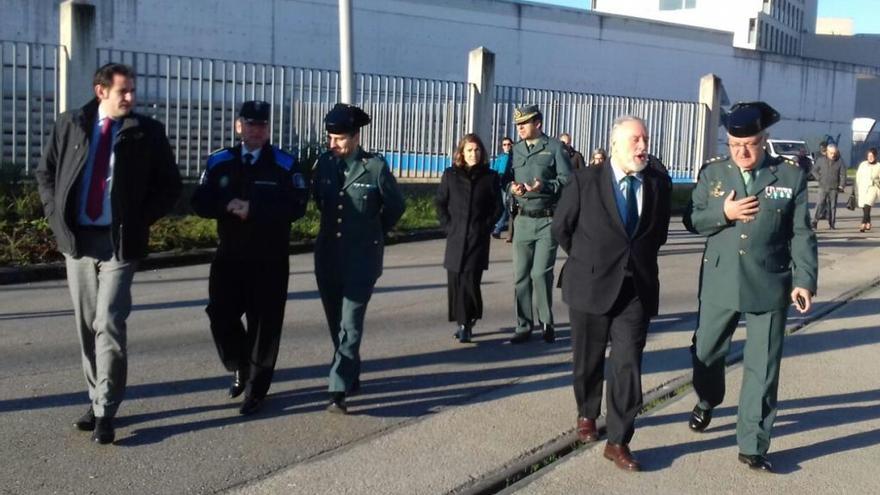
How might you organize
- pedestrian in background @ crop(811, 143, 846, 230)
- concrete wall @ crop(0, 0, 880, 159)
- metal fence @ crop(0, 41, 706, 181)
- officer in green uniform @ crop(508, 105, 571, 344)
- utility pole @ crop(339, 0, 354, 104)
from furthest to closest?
1. concrete wall @ crop(0, 0, 880, 159)
2. pedestrian in background @ crop(811, 143, 846, 230)
3. metal fence @ crop(0, 41, 706, 181)
4. utility pole @ crop(339, 0, 354, 104)
5. officer in green uniform @ crop(508, 105, 571, 344)

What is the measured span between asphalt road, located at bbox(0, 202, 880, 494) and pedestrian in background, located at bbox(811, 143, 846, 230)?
1088 centimetres

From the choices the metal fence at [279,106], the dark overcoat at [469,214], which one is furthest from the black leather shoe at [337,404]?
the metal fence at [279,106]

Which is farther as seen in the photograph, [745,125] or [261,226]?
[261,226]

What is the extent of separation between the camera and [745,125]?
5797mm

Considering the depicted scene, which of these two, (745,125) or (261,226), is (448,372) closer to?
(261,226)

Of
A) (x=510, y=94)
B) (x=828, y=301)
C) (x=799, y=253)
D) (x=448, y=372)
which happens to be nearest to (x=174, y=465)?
(x=448, y=372)

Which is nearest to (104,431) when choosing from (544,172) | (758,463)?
(758,463)

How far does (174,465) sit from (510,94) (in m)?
17.0

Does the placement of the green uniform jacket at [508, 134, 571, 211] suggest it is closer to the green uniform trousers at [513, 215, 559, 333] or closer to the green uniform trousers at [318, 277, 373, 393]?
the green uniform trousers at [513, 215, 559, 333]

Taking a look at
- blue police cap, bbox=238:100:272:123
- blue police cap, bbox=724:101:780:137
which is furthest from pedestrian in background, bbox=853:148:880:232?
blue police cap, bbox=238:100:272:123

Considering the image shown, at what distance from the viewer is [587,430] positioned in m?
6.12

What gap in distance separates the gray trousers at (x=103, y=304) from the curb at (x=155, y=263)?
3.85 m

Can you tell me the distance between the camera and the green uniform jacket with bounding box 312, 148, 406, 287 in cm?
666

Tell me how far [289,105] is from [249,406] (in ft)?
38.9
